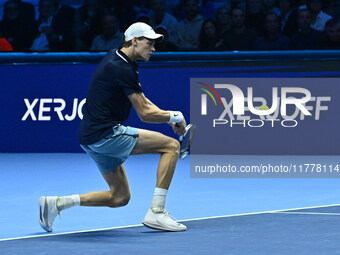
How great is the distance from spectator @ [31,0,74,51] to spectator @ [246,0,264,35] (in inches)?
124

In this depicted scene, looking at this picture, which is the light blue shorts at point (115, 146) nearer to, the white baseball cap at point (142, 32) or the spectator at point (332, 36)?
the white baseball cap at point (142, 32)

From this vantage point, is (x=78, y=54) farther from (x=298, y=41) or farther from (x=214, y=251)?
(x=214, y=251)

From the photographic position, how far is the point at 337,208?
8.05 metres

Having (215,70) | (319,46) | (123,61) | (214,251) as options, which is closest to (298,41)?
(319,46)

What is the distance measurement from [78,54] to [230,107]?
8.76 feet

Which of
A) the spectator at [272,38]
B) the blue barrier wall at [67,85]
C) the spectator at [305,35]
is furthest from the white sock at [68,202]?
Result: the spectator at [305,35]

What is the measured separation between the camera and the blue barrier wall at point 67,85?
12.5 metres

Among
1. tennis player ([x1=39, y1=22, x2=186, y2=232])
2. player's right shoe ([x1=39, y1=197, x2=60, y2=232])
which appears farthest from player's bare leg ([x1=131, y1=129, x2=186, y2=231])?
player's right shoe ([x1=39, y1=197, x2=60, y2=232])

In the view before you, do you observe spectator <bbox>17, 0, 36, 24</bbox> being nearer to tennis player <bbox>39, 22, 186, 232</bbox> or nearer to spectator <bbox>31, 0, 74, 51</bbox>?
spectator <bbox>31, 0, 74, 51</bbox>

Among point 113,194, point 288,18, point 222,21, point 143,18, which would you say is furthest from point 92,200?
point 143,18

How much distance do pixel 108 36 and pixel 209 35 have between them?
176 centimetres

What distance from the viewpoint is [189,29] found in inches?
531

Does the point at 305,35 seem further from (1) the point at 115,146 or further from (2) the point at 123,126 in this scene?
(1) the point at 115,146

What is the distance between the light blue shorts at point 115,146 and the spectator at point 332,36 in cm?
680
